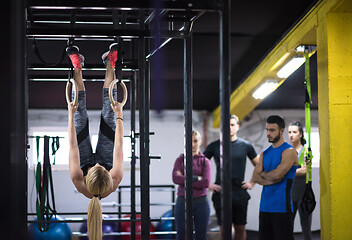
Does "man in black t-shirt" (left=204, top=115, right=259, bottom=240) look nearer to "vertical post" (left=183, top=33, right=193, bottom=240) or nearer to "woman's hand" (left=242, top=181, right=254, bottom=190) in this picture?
"woman's hand" (left=242, top=181, right=254, bottom=190)

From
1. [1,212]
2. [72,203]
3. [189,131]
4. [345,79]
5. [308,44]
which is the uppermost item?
[308,44]

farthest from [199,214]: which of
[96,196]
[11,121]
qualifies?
[11,121]

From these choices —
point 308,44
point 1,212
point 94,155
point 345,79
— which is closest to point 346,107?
point 345,79

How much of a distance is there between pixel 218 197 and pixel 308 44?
1.89 metres

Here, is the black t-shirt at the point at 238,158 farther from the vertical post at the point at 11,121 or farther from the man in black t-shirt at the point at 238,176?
the vertical post at the point at 11,121

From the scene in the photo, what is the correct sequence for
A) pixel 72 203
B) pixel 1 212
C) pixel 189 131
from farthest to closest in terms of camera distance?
1. pixel 72 203
2. pixel 189 131
3. pixel 1 212

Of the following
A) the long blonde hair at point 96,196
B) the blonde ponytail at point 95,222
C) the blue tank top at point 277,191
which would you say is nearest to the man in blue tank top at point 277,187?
the blue tank top at point 277,191

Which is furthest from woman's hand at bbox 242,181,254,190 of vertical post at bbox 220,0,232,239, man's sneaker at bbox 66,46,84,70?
vertical post at bbox 220,0,232,239

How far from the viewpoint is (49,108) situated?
9.60 m

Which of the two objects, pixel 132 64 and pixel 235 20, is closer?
pixel 132 64

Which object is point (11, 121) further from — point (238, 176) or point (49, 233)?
point (49, 233)

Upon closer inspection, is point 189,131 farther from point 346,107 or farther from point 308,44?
point 308,44

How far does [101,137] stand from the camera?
11.8 ft

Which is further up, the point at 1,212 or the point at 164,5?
the point at 164,5
